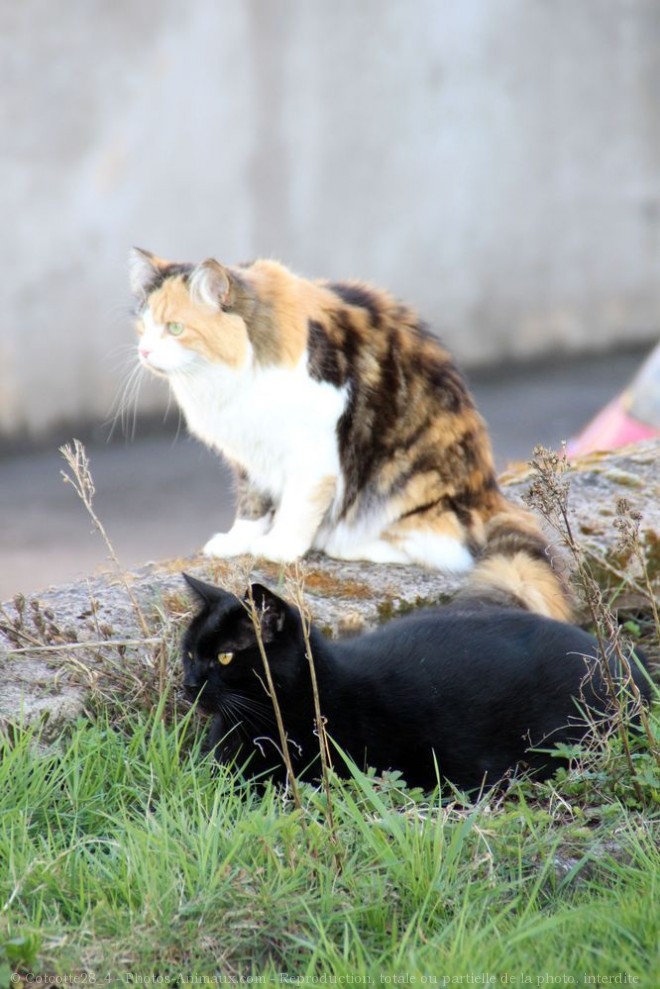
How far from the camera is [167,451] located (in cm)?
905

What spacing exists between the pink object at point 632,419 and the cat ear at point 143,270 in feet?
7.93

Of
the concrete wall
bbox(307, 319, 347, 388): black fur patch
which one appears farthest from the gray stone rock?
the concrete wall

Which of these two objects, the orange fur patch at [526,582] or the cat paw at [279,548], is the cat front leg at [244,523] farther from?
the orange fur patch at [526,582]

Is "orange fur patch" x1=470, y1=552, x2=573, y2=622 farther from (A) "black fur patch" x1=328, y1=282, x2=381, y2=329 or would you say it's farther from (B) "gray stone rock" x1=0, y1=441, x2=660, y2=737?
(A) "black fur patch" x1=328, y1=282, x2=381, y2=329

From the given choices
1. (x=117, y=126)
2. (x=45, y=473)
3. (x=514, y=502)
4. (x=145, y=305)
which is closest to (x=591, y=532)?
(x=514, y=502)

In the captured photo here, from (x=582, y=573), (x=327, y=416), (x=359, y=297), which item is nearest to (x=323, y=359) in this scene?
(x=327, y=416)

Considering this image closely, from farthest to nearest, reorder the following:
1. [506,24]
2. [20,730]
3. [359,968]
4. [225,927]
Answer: [506,24] < [20,730] < [225,927] < [359,968]

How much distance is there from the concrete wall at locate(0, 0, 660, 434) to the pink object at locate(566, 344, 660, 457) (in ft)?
10.2

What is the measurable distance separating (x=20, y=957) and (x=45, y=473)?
21.9ft

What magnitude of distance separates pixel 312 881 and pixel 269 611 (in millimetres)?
630

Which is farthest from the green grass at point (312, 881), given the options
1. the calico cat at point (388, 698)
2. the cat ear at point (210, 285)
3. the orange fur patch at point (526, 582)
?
the cat ear at point (210, 285)

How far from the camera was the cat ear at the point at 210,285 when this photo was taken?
11.9ft

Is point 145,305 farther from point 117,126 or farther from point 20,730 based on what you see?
point 117,126

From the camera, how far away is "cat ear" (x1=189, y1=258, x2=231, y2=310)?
3617 mm
